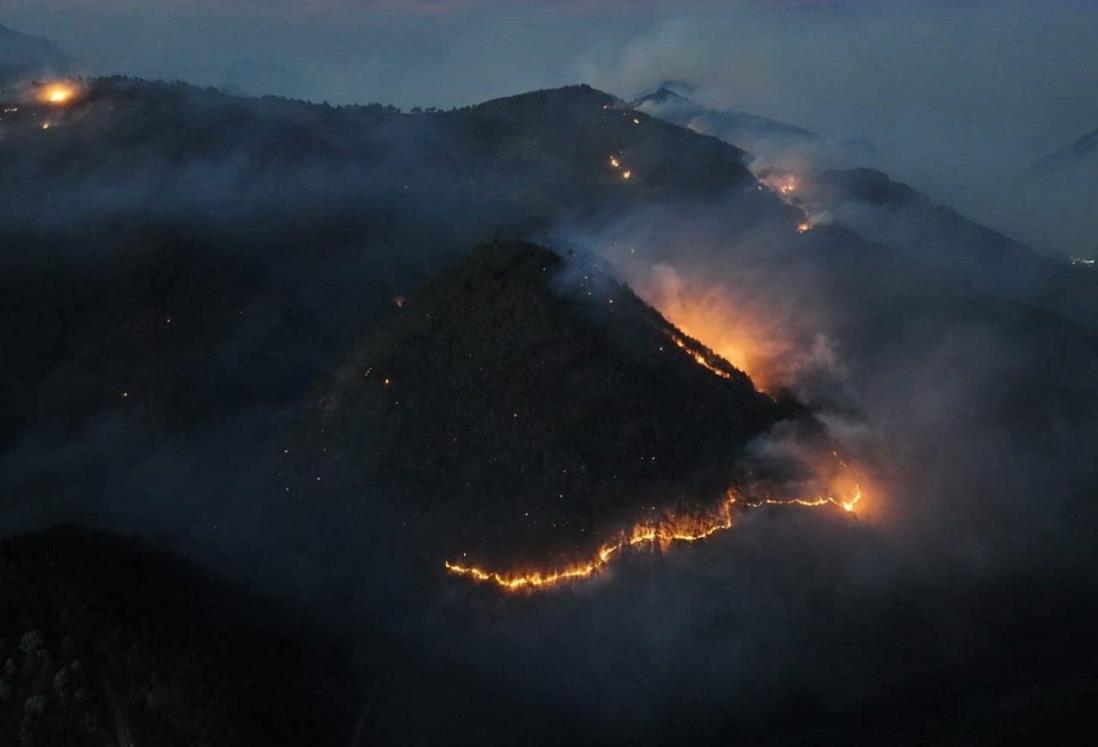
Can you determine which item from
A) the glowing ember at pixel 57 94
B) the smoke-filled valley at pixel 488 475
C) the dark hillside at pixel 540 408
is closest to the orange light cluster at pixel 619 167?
the smoke-filled valley at pixel 488 475

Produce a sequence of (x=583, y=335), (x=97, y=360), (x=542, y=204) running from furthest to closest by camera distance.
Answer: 1. (x=542, y=204)
2. (x=97, y=360)
3. (x=583, y=335)

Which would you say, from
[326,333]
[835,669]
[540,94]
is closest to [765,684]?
[835,669]

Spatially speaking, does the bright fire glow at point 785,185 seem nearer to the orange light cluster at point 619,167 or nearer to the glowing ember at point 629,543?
the orange light cluster at point 619,167

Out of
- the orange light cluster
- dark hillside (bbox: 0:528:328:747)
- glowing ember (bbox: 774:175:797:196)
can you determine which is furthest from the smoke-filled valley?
glowing ember (bbox: 774:175:797:196)

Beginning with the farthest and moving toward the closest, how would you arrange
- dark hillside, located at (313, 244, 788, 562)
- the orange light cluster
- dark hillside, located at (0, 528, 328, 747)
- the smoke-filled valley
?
the orange light cluster → dark hillside, located at (313, 244, 788, 562) → the smoke-filled valley → dark hillside, located at (0, 528, 328, 747)

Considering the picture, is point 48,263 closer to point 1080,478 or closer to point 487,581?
point 487,581

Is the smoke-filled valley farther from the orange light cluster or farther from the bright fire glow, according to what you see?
the bright fire glow
